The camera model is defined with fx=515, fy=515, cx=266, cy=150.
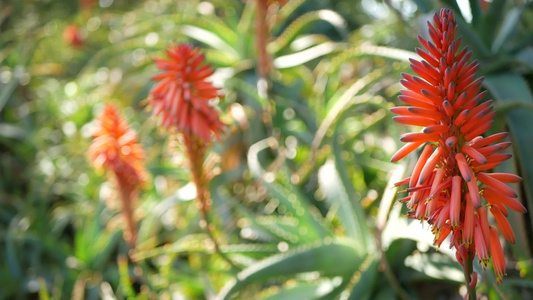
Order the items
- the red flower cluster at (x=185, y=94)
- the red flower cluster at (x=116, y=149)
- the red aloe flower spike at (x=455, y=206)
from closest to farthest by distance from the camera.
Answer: the red aloe flower spike at (x=455, y=206)
the red flower cluster at (x=185, y=94)
the red flower cluster at (x=116, y=149)

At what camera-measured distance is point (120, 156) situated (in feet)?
4.54

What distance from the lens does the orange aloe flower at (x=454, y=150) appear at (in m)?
0.58

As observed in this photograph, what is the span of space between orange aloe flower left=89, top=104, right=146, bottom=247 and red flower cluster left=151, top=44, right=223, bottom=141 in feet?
1.11

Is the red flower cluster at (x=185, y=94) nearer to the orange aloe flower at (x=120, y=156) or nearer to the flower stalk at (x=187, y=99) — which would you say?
the flower stalk at (x=187, y=99)

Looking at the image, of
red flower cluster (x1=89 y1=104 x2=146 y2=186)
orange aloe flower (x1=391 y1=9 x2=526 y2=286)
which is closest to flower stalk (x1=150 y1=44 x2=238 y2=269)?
red flower cluster (x1=89 y1=104 x2=146 y2=186)

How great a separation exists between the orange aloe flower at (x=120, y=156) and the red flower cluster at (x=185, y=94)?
0.34 meters

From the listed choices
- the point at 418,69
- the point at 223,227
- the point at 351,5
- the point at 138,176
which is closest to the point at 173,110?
the point at 138,176

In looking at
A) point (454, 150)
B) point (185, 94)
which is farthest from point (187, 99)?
point (454, 150)

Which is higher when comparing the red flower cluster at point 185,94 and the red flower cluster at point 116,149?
the red flower cluster at point 185,94

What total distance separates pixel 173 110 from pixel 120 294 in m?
0.95

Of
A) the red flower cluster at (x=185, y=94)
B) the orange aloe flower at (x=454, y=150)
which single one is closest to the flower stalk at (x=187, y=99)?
the red flower cluster at (x=185, y=94)

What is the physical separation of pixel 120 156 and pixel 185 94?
425 mm

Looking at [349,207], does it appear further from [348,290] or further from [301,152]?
[301,152]

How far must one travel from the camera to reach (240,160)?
196cm
